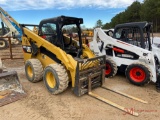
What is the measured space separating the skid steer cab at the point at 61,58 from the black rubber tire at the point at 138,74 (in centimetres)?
95

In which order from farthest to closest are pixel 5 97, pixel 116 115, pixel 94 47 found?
pixel 94 47
pixel 5 97
pixel 116 115

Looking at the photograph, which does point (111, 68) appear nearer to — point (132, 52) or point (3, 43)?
point (132, 52)

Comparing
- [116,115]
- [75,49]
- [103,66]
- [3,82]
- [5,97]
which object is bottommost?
[116,115]

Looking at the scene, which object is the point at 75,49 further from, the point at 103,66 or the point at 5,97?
the point at 5,97

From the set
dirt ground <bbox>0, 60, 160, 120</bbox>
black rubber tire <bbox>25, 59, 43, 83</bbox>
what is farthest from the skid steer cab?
dirt ground <bbox>0, 60, 160, 120</bbox>

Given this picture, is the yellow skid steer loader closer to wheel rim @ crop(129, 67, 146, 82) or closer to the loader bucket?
the loader bucket

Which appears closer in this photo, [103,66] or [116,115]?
[116,115]

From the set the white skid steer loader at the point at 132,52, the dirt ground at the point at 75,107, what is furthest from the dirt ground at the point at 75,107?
the white skid steer loader at the point at 132,52

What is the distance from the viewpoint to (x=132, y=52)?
16.6ft

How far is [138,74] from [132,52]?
0.72 m

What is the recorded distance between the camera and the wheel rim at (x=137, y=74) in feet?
15.4

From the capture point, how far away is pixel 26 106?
3.64 metres

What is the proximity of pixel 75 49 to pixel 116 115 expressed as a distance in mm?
2255

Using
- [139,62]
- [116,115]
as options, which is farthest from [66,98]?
[139,62]
